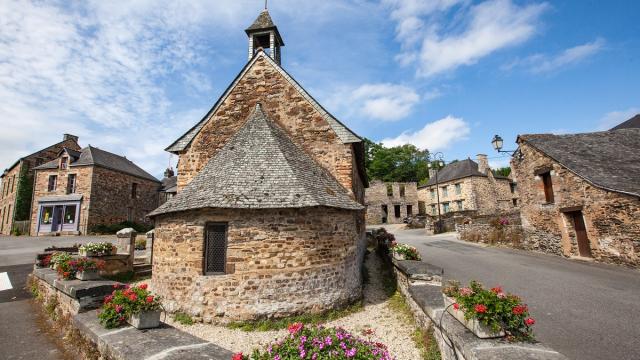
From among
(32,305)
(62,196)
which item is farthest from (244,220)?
(62,196)

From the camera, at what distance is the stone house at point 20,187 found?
92.6ft

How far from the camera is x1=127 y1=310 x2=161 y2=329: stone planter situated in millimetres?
4688

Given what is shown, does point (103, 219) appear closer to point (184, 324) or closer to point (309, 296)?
point (184, 324)

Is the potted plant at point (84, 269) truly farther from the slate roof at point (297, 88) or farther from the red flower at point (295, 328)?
the red flower at point (295, 328)

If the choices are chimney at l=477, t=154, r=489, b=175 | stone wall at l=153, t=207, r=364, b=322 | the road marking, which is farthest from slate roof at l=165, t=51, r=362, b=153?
chimney at l=477, t=154, r=489, b=175

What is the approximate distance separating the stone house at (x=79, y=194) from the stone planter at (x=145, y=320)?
88.0ft

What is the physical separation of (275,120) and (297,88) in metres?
1.54

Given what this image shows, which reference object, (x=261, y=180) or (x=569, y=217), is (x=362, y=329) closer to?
(x=261, y=180)

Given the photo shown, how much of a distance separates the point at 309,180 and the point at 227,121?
491cm

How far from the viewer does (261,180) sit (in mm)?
8312

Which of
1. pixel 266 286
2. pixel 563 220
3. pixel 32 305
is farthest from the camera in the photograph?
pixel 563 220

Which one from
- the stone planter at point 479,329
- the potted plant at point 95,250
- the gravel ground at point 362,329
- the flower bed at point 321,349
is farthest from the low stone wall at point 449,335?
the potted plant at point 95,250

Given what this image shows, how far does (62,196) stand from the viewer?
2627cm

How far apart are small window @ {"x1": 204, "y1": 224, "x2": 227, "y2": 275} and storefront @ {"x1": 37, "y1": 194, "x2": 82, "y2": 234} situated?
2519cm
